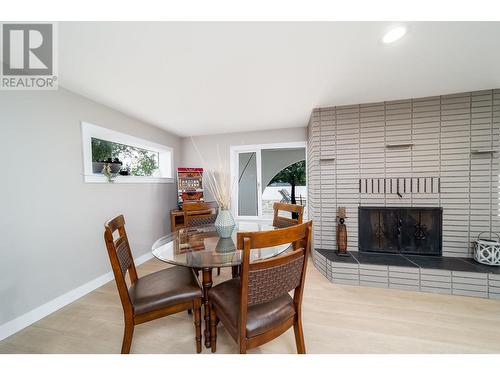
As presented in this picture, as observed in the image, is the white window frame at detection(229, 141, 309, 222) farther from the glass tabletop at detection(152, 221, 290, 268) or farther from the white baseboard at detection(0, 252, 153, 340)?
the white baseboard at detection(0, 252, 153, 340)

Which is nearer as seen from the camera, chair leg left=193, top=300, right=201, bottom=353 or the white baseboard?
chair leg left=193, top=300, right=201, bottom=353

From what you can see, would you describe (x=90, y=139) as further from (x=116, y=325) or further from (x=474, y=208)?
(x=474, y=208)

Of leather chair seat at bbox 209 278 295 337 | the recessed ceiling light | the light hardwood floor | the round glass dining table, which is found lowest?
the light hardwood floor

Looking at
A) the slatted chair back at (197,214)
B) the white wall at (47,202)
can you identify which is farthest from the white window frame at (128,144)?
the slatted chair back at (197,214)

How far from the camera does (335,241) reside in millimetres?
2418

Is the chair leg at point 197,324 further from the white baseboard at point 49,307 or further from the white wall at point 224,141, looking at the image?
the white wall at point 224,141

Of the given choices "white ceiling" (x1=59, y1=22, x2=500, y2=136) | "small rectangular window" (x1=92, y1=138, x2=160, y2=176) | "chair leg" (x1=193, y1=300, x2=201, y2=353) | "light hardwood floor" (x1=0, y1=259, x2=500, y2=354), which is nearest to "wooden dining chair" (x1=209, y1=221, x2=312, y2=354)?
"chair leg" (x1=193, y1=300, x2=201, y2=353)

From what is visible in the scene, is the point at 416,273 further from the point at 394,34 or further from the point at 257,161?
the point at 257,161

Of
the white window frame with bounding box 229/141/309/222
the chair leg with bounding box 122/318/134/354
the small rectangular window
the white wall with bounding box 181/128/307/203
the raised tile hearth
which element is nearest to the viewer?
the chair leg with bounding box 122/318/134/354

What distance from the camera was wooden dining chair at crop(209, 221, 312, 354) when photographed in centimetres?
84

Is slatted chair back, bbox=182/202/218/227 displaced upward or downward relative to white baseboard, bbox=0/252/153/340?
upward

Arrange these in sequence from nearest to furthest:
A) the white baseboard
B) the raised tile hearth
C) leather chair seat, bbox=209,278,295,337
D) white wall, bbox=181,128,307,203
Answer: leather chair seat, bbox=209,278,295,337
the white baseboard
the raised tile hearth
white wall, bbox=181,128,307,203
